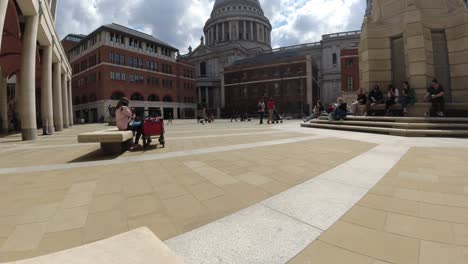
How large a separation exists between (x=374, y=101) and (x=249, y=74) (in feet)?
172

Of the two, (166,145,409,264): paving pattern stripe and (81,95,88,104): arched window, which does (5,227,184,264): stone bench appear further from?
(81,95,88,104): arched window

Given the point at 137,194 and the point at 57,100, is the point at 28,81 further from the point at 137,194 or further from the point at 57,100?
the point at 137,194

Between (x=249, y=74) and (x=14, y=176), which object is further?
(x=249, y=74)

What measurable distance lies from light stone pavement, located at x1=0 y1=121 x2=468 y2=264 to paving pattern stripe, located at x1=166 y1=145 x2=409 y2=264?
0.04 ft

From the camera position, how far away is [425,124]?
8508 millimetres

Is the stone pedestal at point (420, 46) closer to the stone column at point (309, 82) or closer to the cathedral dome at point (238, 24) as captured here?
the stone column at point (309, 82)

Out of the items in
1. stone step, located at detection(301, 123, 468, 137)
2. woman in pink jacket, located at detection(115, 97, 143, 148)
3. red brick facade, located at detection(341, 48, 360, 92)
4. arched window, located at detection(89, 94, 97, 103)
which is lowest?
stone step, located at detection(301, 123, 468, 137)

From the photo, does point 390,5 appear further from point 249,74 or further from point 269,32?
point 269,32

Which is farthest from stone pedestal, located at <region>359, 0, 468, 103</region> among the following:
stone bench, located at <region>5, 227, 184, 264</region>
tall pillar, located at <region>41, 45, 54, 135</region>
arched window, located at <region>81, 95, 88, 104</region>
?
arched window, located at <region>81, 95, 88, 104</region>

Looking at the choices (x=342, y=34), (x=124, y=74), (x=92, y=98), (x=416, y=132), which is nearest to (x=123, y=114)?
(x=416, y=132)

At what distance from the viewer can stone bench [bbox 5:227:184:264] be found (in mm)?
1533

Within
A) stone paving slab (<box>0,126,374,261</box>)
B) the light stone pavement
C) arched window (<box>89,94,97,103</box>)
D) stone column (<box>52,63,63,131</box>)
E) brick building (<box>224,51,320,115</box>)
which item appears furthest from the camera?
brick building (<box>224,51,320,115</box>)

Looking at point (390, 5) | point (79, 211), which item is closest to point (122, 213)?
point (79, 211)

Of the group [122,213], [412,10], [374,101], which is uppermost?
[412,10]
